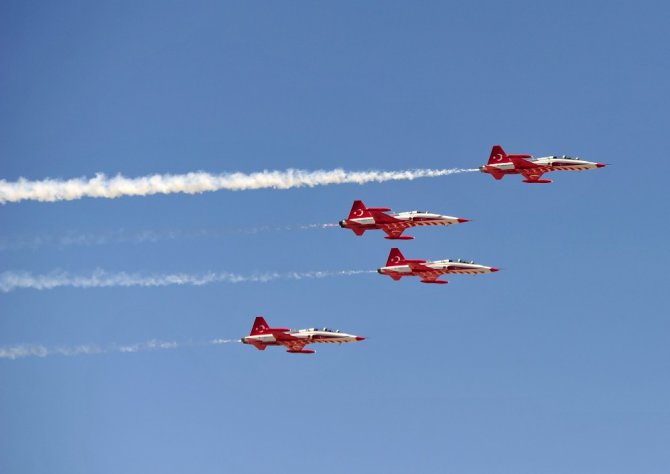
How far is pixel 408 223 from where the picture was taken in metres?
175

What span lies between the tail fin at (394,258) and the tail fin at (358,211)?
6.82 m

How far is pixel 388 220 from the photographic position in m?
175

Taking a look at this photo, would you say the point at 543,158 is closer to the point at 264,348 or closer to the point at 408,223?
the point at 408,223

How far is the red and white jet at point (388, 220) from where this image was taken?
6855 inches

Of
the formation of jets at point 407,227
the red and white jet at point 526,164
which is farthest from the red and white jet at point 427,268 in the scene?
the red and white jet at point 526,164

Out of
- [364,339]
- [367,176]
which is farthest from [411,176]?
[364,339]

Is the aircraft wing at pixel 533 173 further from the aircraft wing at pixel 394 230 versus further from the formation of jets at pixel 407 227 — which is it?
the aircraft wing at pixel 394 230

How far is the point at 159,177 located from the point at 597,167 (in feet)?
146

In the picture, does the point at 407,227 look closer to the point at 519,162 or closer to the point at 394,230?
the point at 394,230

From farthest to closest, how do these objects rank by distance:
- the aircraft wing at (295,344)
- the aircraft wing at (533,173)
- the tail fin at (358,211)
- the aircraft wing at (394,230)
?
the aircraft wing at (295,344) < the aircraft wing at (394,230) < the tail fin at (358,211) < the aircraft wing at (533,173)

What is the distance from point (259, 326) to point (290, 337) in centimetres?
366

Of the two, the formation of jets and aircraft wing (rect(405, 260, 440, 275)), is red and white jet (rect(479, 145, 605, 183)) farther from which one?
aircraft wing (rect(405, 260, 440, 275))

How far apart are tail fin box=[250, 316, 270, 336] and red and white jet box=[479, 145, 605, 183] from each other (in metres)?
27.6

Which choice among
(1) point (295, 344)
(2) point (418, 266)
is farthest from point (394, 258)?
(1) point (295, 344)
